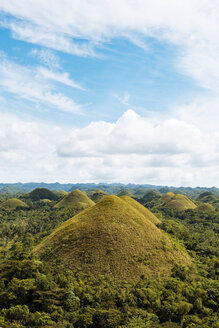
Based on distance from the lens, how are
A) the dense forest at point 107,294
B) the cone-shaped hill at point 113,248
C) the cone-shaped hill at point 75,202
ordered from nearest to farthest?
the dense forest at point 107,294 < the cone-shaped hill at point 113,248 < the cone-shaped hill at point 75,202

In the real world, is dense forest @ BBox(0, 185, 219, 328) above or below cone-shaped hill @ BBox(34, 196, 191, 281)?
below

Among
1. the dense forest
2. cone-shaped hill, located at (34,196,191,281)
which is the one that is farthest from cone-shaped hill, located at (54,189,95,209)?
the dense forest

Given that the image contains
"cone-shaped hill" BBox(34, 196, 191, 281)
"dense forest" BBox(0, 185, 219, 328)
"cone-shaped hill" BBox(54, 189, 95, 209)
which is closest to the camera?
"dense forest" BBox(0, 185, 219, 328)

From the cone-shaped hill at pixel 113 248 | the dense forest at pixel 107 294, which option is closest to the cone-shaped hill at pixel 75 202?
the cone-shaped hill at pixel 113 248

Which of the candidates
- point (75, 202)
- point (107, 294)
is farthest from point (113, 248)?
point (75, 202)

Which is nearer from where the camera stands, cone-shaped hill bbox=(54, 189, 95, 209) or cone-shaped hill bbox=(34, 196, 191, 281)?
cone-shaped hill bbox=(34, 196, 191, 281)

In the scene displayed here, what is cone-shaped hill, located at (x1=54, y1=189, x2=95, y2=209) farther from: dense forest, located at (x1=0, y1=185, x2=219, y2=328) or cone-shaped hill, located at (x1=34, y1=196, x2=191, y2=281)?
dense forest, located at (x1=0, y1=185, x2=219, y2=328)

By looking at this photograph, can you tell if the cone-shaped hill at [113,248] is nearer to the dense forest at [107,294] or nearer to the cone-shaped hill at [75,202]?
the dense forest at [107,294]

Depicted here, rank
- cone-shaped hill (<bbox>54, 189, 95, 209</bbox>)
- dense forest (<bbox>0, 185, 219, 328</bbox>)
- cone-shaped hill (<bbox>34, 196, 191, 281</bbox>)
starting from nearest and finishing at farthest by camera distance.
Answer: dense forest (<bbox>0, 185, 219, 328</bbox>)
cone-shaped hill (<bbox>34, 196, 191, 281</bbox>)
cone-shaped hill (<bbox>54, 189, 95, 209</bbox>)
